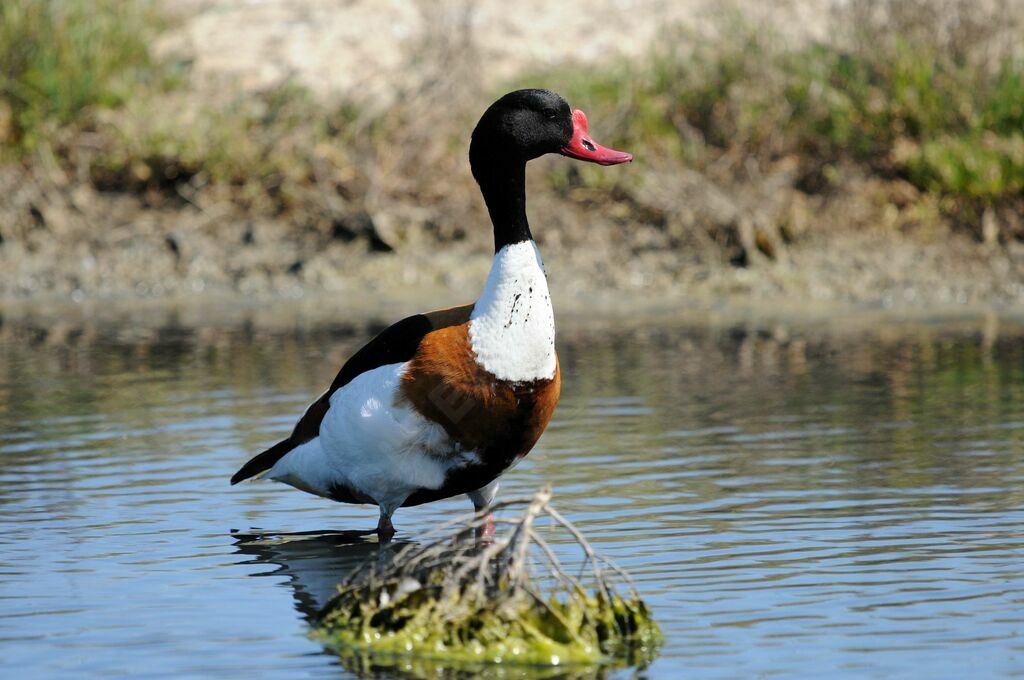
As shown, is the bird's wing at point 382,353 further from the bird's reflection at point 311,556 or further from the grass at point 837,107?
the grass at point 837,107

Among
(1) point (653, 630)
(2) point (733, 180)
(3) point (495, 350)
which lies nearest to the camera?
(1) point (653, 630)

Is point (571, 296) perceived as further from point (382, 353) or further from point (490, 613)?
point (490, 613)

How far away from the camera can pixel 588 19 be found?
60.0ft

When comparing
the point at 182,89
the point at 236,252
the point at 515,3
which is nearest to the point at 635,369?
the point at 236,252

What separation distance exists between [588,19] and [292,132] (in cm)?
410

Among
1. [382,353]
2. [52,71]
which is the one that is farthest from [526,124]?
[52,71]

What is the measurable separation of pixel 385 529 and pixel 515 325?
110 cm

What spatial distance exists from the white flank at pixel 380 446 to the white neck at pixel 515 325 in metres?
0.33

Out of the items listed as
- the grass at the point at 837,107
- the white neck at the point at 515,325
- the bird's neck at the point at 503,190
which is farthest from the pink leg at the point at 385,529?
the grass at the point at 837,107

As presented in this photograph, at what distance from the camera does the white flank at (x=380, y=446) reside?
6.38 meters

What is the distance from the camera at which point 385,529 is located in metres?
6.86

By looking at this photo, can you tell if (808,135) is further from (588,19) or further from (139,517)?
(139,517)

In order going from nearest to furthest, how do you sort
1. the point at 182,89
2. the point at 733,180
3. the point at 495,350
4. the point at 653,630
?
the point at 653,630
the point at 495,350
the point at 733,180
the point at 182,89

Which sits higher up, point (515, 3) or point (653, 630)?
point (515, 3)
